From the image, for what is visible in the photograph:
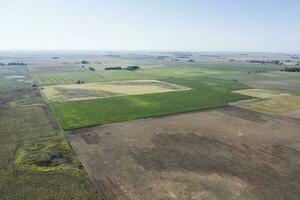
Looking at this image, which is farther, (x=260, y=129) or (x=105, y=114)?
(x=105, y=114)

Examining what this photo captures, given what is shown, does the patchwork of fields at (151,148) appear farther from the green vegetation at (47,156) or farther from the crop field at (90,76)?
the crop field at (90,76)

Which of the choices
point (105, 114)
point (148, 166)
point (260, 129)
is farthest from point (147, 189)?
point (105, 114)

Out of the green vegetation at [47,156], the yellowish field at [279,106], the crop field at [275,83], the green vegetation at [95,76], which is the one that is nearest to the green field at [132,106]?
the yellowish field at [279,106]

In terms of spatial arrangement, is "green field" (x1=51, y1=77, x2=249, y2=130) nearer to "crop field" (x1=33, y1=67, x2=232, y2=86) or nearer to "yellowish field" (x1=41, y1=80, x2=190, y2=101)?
"yellowish field" (x1=41, y1=80, x2=190, y2=101)

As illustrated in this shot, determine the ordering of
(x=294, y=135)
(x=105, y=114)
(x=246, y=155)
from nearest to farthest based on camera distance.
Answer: (x=246, y=155), (x=294, y=135), (x=105, y=114)

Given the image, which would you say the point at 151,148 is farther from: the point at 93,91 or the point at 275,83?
the point at 275,83

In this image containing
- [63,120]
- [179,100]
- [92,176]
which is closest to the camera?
[92,176]

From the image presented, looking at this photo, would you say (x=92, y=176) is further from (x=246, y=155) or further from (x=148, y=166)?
(x=246, y=155)

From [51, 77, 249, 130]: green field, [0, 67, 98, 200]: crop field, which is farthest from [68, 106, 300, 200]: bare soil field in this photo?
[51, 77, 249, 130]: green field

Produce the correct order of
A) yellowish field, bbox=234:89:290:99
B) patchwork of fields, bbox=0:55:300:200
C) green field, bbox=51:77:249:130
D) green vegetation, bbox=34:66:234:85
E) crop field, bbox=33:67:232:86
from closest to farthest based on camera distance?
1. patchwork of fields, bbox=0:55:300:200
2. green field, bbox=51:77:249:130
3. yellowish field, bbox=234:89:290:99
4. crop field, bbox=33:67:232:86
5. green vegetation, bbox=34:66:234:85
